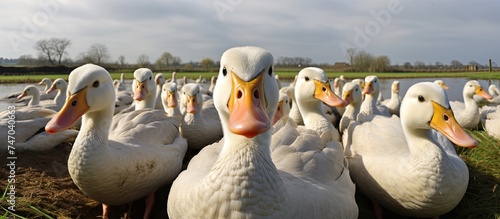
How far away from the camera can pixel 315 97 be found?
5.07 metres

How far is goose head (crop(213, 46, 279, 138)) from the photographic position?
1797 mm

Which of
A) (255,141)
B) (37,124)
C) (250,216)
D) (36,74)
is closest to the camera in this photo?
(250,216)

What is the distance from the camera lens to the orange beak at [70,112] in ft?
10.3

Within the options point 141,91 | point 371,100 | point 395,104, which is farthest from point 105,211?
point 395,104

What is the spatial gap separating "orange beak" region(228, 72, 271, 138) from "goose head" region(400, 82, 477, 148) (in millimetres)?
1976

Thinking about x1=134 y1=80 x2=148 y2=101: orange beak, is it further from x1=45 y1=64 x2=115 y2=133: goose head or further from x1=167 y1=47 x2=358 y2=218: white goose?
x1=167 y1=47 x2=358 y2=218: white goose

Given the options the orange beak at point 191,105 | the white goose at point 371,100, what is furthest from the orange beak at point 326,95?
the white goose at point 371,100

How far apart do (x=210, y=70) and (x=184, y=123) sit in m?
43.8

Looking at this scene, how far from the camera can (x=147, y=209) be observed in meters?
3.85

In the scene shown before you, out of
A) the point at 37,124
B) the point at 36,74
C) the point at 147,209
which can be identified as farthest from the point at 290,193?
the point at 36,74

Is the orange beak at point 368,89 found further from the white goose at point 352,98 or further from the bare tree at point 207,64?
the bare tree at point 207,64

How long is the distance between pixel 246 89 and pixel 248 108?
15 centimetres

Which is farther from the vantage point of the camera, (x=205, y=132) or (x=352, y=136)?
(x=205, y=132)

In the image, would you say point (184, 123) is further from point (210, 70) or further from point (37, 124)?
point (210, 70)
